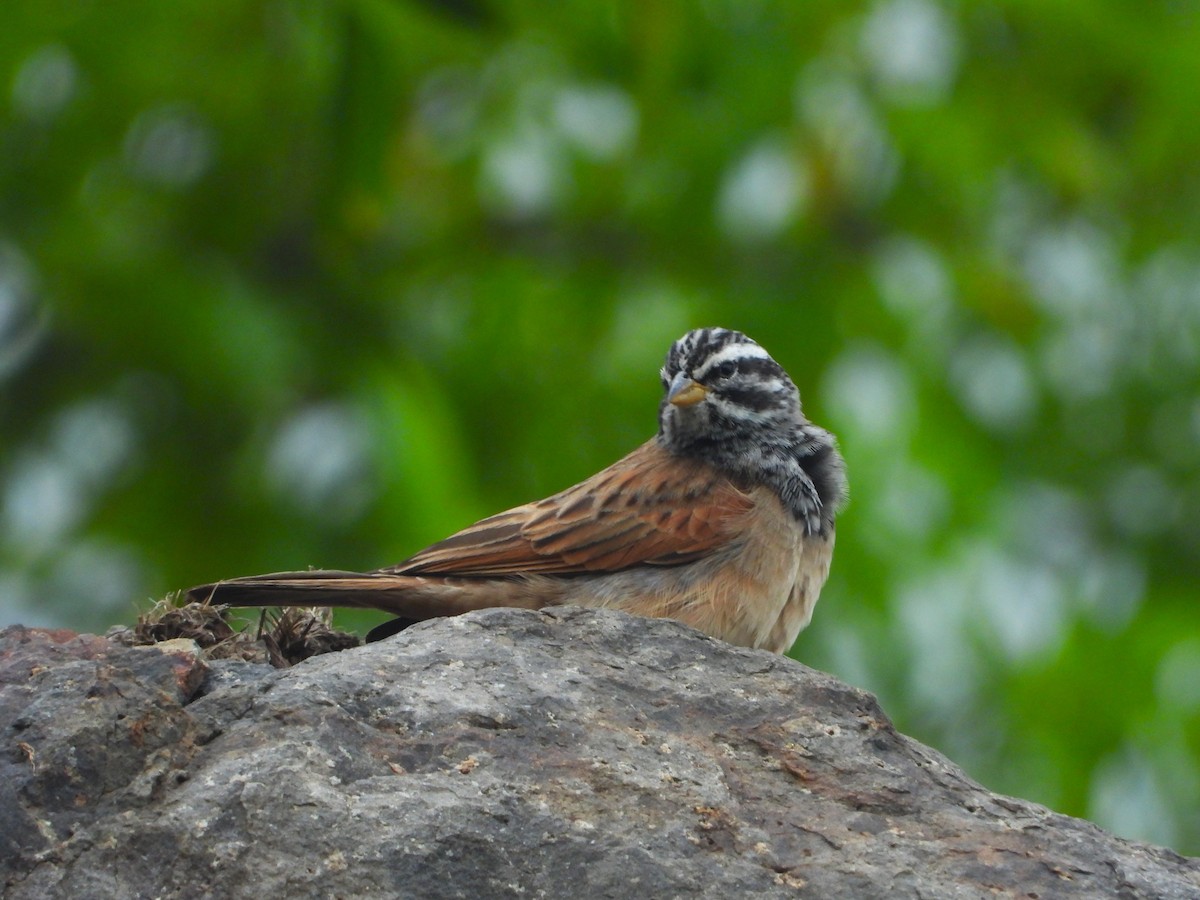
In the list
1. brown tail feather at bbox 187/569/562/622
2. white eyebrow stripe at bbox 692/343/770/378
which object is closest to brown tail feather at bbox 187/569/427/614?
brown tail feather at bbox 187/569/562/622

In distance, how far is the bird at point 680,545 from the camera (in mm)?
6645

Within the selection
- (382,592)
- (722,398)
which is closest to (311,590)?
(382,592)

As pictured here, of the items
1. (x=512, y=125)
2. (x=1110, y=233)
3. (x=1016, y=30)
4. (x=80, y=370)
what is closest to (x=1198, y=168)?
(x=1110, y=233)

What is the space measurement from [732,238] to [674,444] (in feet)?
10.3

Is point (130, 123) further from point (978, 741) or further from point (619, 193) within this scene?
point (978, 741)

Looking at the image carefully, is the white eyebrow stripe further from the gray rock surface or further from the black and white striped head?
the gray rock surface

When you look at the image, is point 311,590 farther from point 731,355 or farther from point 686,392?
point 731,355

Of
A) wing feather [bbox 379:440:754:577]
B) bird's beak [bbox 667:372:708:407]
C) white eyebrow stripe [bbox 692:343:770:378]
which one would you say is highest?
white eyebrow stripe [bbox 692:343:770:378]

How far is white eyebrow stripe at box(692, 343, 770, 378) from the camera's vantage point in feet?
26.4

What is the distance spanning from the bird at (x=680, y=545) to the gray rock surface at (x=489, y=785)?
4.37 feet

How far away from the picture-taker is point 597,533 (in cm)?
702

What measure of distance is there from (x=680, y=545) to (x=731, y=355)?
1.53m

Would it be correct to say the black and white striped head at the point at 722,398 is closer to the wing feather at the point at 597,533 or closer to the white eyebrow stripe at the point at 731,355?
the white eyebrow stripe at the point at 731,355

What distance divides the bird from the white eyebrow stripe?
4 centimetres
